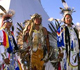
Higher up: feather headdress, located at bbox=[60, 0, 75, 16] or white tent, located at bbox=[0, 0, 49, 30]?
white tent, located at bbox=[0, 0, 49, 30]

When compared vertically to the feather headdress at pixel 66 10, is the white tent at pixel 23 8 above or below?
above

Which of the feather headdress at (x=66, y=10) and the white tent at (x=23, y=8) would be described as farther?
the white tent at (x=23, y=8)

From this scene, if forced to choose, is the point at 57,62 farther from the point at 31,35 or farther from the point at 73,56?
the point at 31,35

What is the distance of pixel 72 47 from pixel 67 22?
54 cm

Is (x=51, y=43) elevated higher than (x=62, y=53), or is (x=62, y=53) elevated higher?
(x=51, y=43)

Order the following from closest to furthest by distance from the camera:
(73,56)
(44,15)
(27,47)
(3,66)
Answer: (3,66) < (73,56) < (27,47) < (44,15)

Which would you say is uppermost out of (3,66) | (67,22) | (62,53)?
(67,22)

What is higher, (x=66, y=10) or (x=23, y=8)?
(x=23, y=8)

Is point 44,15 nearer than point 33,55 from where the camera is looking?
No

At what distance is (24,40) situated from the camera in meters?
4.69

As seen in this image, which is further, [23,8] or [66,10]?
[23,8]

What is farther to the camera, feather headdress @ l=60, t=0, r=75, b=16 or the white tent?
the white tent

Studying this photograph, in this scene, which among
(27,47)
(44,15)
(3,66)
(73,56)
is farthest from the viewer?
(44,15)

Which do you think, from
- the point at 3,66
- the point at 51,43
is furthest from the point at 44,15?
the point at 3,66
